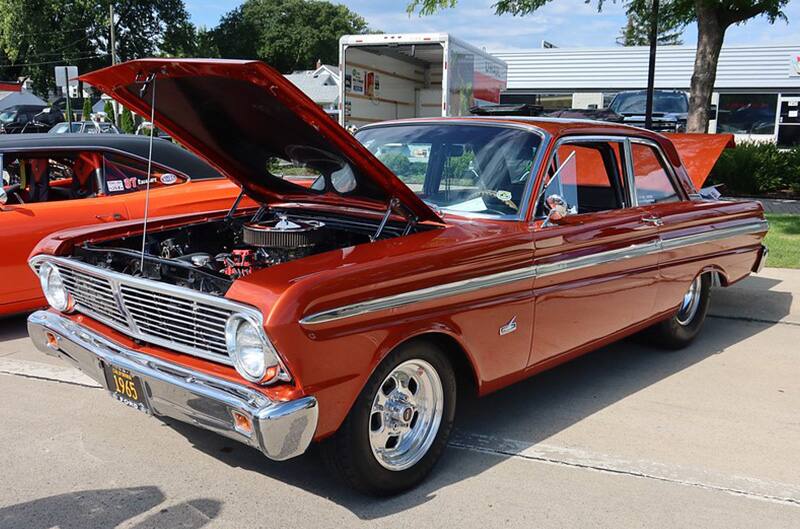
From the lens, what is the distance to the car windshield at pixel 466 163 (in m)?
3.97

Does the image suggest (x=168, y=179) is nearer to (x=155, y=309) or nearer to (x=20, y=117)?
(x=155, y=309)

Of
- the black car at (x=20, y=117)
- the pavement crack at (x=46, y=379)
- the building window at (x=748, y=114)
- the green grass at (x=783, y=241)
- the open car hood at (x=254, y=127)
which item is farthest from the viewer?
the black car at (x=20, y=117)

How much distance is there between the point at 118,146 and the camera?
21.1 ft

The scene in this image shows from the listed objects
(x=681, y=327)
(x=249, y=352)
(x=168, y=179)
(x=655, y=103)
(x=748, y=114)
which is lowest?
(x=681, y=327)

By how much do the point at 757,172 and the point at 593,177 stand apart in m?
9.99

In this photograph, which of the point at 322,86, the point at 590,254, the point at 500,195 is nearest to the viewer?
the point at 500,195

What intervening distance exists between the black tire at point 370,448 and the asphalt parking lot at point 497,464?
99 millimetres

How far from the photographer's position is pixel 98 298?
347cm

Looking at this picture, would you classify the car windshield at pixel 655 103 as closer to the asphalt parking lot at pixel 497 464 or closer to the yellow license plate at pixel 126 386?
the asphalt parking lot at pixel 497 464

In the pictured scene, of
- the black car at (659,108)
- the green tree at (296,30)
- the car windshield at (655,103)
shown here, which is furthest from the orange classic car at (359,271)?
the green tree at (296,30)

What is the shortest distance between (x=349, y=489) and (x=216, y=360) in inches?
35.2

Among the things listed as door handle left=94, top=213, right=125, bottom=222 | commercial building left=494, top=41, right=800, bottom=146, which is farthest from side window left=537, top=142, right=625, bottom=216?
commercial building left=494, top=41, right=800, bottom=146

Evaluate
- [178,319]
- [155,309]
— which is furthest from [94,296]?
[178,319]

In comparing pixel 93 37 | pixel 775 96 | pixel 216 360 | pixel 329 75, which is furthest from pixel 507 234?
pixel 93 37
